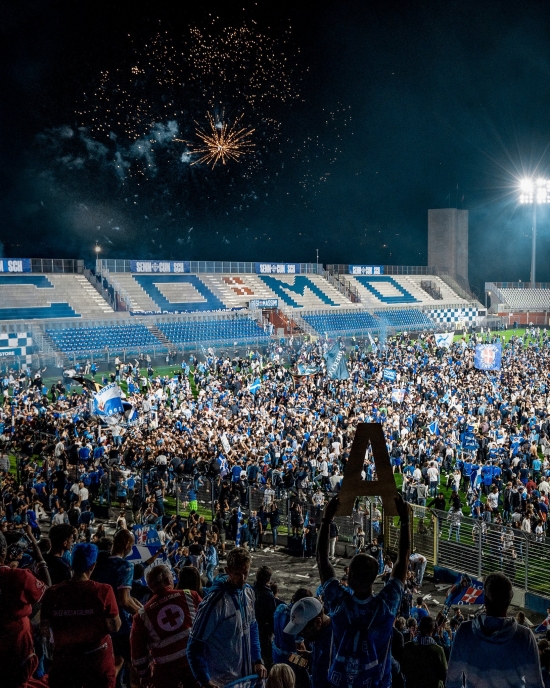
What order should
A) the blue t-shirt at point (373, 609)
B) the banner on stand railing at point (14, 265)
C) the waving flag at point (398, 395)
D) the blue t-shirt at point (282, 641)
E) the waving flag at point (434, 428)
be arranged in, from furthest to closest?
the banner on stand railing at point (14, 265), the waving flag at point (398, 395), the waving flag at point (434, 428), the blue t-shirt at point (282, 641), the blue t-shirt at point (373, 609)

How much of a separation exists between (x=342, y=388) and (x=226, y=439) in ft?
31.9

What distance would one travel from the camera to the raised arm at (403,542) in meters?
3.74

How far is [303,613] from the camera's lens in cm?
487

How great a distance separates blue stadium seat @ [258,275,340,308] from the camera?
196ft

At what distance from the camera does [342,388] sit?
28516mm

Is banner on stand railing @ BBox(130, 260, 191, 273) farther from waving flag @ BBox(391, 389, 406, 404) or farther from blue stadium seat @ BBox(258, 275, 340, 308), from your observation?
waving flag @ BBox(391, 389, 406, 404)

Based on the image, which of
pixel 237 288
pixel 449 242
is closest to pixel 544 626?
pixel 237 288

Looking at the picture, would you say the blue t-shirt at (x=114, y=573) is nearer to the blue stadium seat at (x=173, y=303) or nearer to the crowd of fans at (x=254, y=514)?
the crowd of fans at (x=254, y=514)

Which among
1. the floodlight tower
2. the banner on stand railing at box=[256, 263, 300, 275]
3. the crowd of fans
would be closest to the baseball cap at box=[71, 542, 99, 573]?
the crowd of fans

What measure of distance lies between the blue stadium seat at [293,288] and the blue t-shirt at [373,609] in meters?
55.1

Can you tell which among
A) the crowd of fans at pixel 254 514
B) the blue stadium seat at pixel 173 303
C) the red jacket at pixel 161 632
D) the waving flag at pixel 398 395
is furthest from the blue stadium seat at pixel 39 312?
the red jacket at pixel 161 632

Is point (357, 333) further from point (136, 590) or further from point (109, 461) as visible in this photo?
point (136, 590)

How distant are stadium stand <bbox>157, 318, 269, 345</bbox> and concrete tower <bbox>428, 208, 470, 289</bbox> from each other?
3696cm

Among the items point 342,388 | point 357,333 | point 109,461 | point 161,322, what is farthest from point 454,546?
point 357,333
